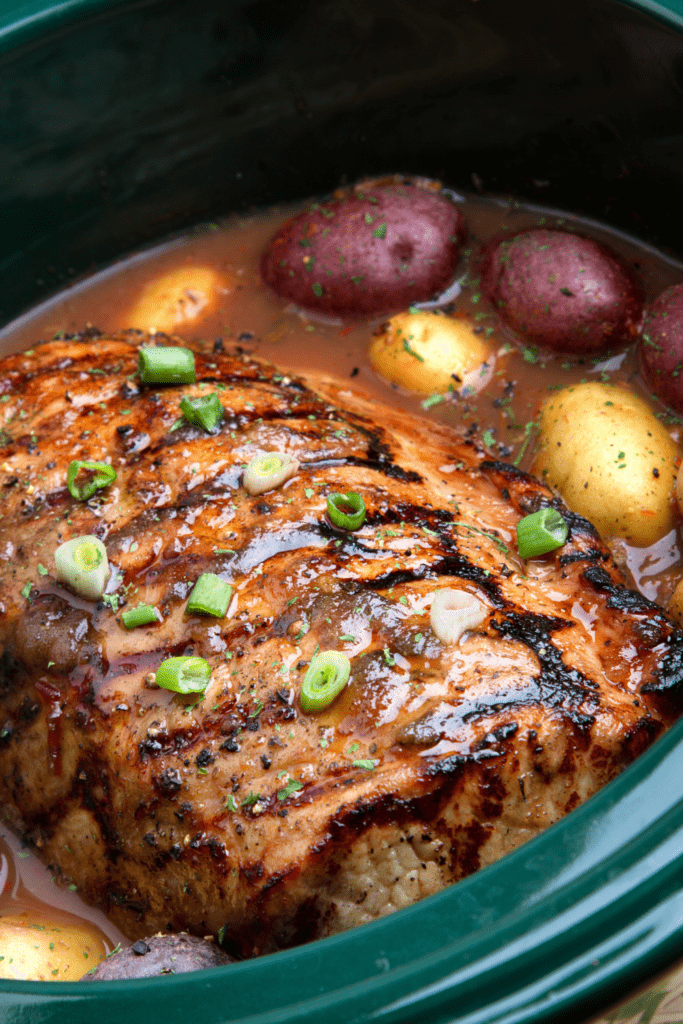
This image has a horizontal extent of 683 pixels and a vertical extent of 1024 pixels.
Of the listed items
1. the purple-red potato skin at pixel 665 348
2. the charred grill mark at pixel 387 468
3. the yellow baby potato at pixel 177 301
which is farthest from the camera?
the yellow baby potato at pixel 177 301

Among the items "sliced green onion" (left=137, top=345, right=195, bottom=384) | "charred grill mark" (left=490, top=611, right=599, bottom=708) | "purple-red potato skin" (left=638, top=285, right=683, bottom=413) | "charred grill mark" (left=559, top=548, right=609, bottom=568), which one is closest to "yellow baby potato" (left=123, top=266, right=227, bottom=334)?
"sliced green onion" (left=137, top=345, right=195, bottom=384)

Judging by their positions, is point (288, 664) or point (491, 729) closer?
point (491, 729)

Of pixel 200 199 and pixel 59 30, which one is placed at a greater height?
pixel 59 30

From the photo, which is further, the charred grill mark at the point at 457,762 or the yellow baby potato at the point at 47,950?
the yellow baby potato at the point at 47,950

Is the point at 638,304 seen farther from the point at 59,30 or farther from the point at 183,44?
the point at 59,30

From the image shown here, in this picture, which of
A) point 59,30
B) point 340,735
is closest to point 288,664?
point 340,735

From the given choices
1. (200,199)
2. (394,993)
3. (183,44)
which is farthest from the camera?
(200,199)

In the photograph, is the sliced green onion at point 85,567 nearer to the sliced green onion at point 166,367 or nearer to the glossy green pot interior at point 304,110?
the sliced green onion at point 166,367

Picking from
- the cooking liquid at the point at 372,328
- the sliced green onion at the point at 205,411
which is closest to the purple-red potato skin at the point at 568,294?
the cooking liquid at the point at 372,328
